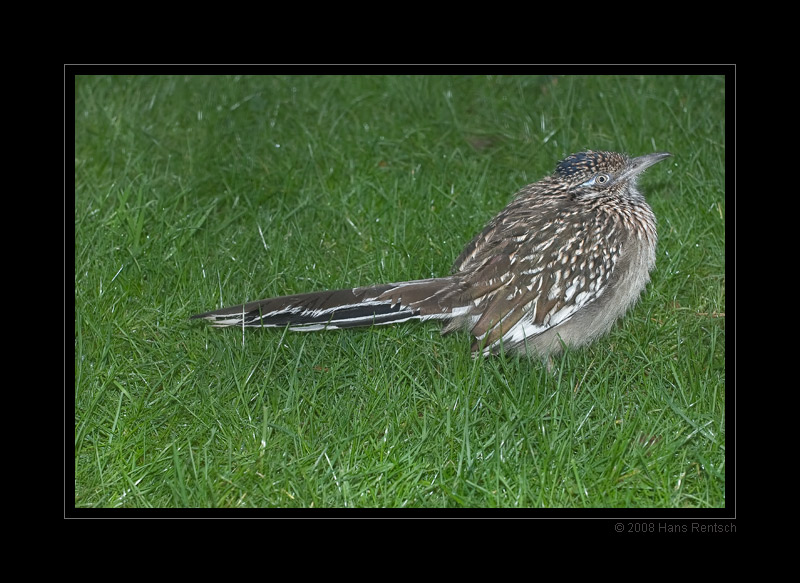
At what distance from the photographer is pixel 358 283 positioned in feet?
21.3

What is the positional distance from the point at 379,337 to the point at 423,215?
5.75 feet

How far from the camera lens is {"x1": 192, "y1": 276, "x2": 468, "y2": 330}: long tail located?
552 centimetres

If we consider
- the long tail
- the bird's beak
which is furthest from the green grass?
the bird's beak

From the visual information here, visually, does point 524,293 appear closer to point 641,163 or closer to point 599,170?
point 599,170

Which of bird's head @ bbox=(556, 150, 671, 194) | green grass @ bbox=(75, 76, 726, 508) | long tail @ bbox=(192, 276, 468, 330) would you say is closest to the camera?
→ green grass @ bbox=(75, 76, 726, 508)

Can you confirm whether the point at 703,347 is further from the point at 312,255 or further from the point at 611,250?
the point at 312,255

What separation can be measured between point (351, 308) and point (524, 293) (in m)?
1.11

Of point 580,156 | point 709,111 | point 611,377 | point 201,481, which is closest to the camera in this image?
point 201,481

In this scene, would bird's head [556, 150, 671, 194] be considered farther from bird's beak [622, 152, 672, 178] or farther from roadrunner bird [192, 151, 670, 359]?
roadrunner bird [192, 151, 670, 359]

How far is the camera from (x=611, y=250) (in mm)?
5699

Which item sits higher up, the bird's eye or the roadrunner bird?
the bird's eye

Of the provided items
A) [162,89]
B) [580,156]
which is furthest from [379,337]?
[162,89]

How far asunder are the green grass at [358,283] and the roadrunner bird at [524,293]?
0.19 metres

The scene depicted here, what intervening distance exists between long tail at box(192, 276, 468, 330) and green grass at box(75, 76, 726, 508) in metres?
0.17
